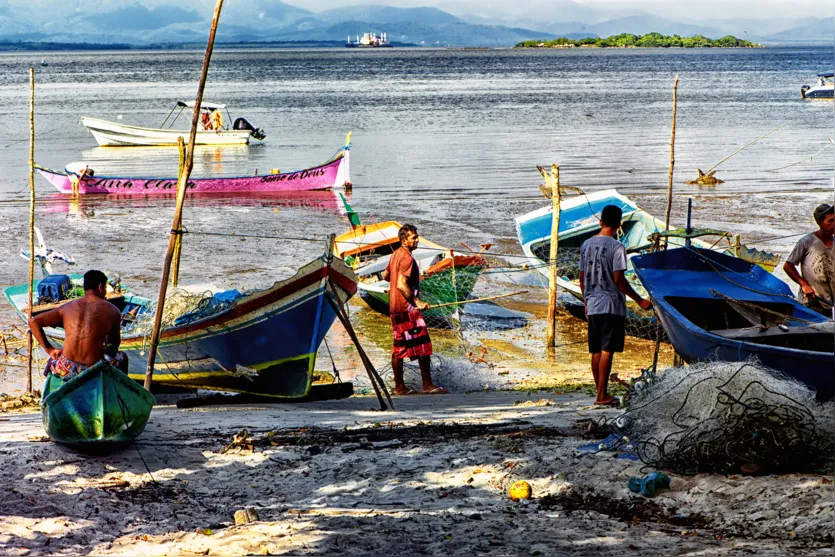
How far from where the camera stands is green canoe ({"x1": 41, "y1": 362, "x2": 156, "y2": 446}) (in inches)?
243

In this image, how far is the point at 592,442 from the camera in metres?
6.18

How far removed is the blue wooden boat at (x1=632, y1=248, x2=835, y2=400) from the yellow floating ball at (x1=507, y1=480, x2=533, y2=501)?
6.48 feet

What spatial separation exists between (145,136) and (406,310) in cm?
2909

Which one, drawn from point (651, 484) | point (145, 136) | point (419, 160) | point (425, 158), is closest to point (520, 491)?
point (651, 484)

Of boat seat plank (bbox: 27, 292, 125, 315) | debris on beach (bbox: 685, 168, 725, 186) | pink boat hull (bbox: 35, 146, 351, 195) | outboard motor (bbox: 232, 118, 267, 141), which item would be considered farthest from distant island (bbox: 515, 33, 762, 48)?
boat seat plank (bbox: 27, 292, 125, 315)

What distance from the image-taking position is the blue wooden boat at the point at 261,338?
26.3 ft

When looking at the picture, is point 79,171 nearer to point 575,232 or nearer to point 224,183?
point 224,183

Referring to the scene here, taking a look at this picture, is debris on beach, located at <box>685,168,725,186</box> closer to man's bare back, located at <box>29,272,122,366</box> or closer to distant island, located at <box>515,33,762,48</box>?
man's bare back, located at <box>29,272,122,366</box>

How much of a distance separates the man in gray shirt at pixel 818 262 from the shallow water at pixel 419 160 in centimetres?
529

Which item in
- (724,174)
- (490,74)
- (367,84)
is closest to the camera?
(724,174)

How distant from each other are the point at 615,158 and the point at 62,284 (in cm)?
2146

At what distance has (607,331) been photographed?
7340 mm

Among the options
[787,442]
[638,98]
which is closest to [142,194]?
[787,442]

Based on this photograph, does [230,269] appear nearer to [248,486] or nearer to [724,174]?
[248,486]
